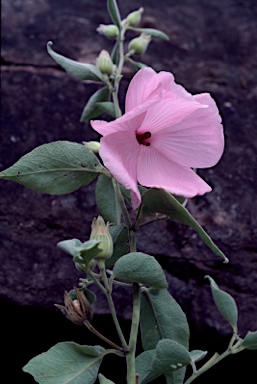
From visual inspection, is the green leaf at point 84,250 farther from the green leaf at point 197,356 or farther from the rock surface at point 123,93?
the rock surface at point 123,93

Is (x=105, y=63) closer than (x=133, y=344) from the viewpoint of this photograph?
No

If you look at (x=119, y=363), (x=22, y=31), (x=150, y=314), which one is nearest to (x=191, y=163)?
(x=150, y=314)

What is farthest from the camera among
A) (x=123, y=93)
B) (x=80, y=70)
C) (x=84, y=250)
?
(x=123, y=93)

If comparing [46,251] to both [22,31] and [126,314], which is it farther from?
[22,31]

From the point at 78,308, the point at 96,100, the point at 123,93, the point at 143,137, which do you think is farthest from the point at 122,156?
the point at 123,93

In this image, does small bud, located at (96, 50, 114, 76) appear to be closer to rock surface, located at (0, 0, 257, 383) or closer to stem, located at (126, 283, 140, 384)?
stem, located at (126, 283, 140, 384)

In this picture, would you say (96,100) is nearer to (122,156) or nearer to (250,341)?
(122,156)

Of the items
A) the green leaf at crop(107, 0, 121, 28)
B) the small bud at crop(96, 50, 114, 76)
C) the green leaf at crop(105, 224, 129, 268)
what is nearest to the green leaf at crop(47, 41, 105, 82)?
the small bud at crop(96, 50, 114, 76)

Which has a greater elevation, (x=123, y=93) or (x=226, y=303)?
(x=226, y=303)
